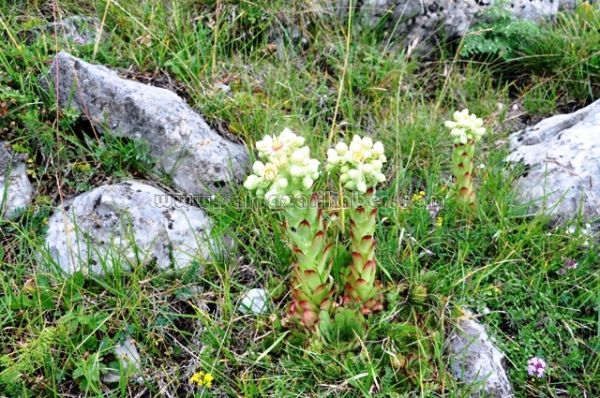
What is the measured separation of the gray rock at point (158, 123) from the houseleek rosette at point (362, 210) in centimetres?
107

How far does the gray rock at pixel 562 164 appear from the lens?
3080 mm

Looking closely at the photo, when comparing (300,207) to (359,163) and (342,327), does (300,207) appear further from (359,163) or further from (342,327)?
(342,327)

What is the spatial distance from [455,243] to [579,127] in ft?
4.00

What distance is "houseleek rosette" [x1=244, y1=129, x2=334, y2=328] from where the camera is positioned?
216 centimetres

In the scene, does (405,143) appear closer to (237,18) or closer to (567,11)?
(237,18)

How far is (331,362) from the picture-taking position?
250 centimetres

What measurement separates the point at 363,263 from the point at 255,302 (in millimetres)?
612

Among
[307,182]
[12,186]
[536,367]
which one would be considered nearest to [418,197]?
[536,367]

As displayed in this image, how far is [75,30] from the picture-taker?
3965 mm

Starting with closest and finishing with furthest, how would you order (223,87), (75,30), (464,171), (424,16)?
(464,171)
(223,87)
(75,30)
(424,16)

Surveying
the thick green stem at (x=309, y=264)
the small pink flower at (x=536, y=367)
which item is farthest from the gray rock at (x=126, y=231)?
the small pink flower at (x=536, y=367)

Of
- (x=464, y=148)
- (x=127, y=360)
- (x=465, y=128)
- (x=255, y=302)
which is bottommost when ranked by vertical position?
(x=127, y=360)

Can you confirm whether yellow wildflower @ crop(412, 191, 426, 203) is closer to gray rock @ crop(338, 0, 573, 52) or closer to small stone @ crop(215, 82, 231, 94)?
small stone @ crop(215, 82, 231, 94)

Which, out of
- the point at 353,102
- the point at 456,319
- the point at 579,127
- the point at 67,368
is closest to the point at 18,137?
the point at 67,368
